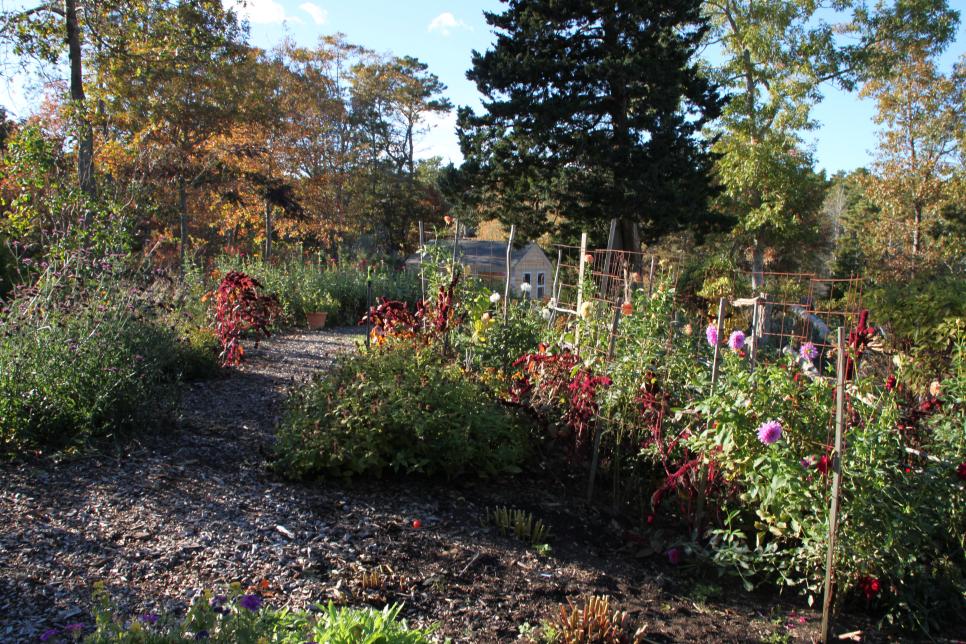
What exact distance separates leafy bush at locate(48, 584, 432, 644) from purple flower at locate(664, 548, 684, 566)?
4.96 feet

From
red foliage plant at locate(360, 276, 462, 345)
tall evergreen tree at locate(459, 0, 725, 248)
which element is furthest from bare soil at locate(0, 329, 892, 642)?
tall evergreen tree at locate(459, 0, 725, 248)

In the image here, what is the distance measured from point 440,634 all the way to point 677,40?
1398 centimetres

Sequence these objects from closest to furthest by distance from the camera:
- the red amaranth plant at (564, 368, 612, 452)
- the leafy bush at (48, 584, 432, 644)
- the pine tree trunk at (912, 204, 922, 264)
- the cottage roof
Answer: the leafy bush at (48, 584, 432, 644) → the red amaranth plant at (564, 368, 612, 452) → the pine tree trunk at (912, 204, 922, 264) → the cottage roof

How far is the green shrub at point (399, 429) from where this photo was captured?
3348 millimetres

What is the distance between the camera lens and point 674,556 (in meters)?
2.98

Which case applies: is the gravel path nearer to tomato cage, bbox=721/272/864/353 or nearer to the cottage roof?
tomato cage, bbox=721/272/864/353

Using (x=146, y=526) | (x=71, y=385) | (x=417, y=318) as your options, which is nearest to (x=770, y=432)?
(x=146, y=526)

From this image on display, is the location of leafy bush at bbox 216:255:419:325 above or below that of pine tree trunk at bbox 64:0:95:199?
below

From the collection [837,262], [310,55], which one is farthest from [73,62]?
[837,262]

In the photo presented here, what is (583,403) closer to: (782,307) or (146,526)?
(146,526)

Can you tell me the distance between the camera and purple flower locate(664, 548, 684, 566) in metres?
2.98

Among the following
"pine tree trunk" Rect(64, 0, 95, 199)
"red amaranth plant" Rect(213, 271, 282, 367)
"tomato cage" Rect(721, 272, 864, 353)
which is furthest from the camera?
"pine tree trunk" Rect(64, 0, 95, 199)

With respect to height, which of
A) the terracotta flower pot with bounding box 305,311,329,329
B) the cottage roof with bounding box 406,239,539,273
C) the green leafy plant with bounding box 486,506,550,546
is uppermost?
the cottage roof with bounding box 406,239,539,273

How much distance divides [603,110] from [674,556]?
12.5 metres
